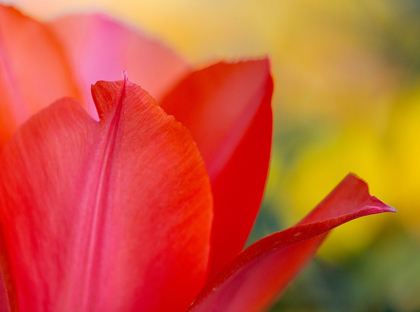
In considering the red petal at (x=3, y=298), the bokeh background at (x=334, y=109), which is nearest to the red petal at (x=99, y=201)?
the red petal at (x=3, y=298)

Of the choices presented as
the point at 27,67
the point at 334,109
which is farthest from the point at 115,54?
the point at 334,109

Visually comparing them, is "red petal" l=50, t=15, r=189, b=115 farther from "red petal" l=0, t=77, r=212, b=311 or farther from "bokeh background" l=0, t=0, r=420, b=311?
"bokeh background" l=0, t=0, r=420, b=311

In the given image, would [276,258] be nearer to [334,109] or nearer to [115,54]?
[115,54]

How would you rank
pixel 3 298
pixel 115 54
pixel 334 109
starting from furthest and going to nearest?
pixel 334 109 → pixel 115 54 → pixel 3 298

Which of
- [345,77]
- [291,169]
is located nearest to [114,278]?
[291,169]

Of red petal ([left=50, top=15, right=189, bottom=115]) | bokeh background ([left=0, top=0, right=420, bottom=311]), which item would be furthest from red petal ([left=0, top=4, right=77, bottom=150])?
bokeh background ([left=0, top=0, right=420, bottom=311])

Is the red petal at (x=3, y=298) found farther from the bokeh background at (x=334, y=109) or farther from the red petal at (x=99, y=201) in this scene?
the bokeh background at (x=334, y=109)

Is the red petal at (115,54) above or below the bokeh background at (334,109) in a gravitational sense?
above
